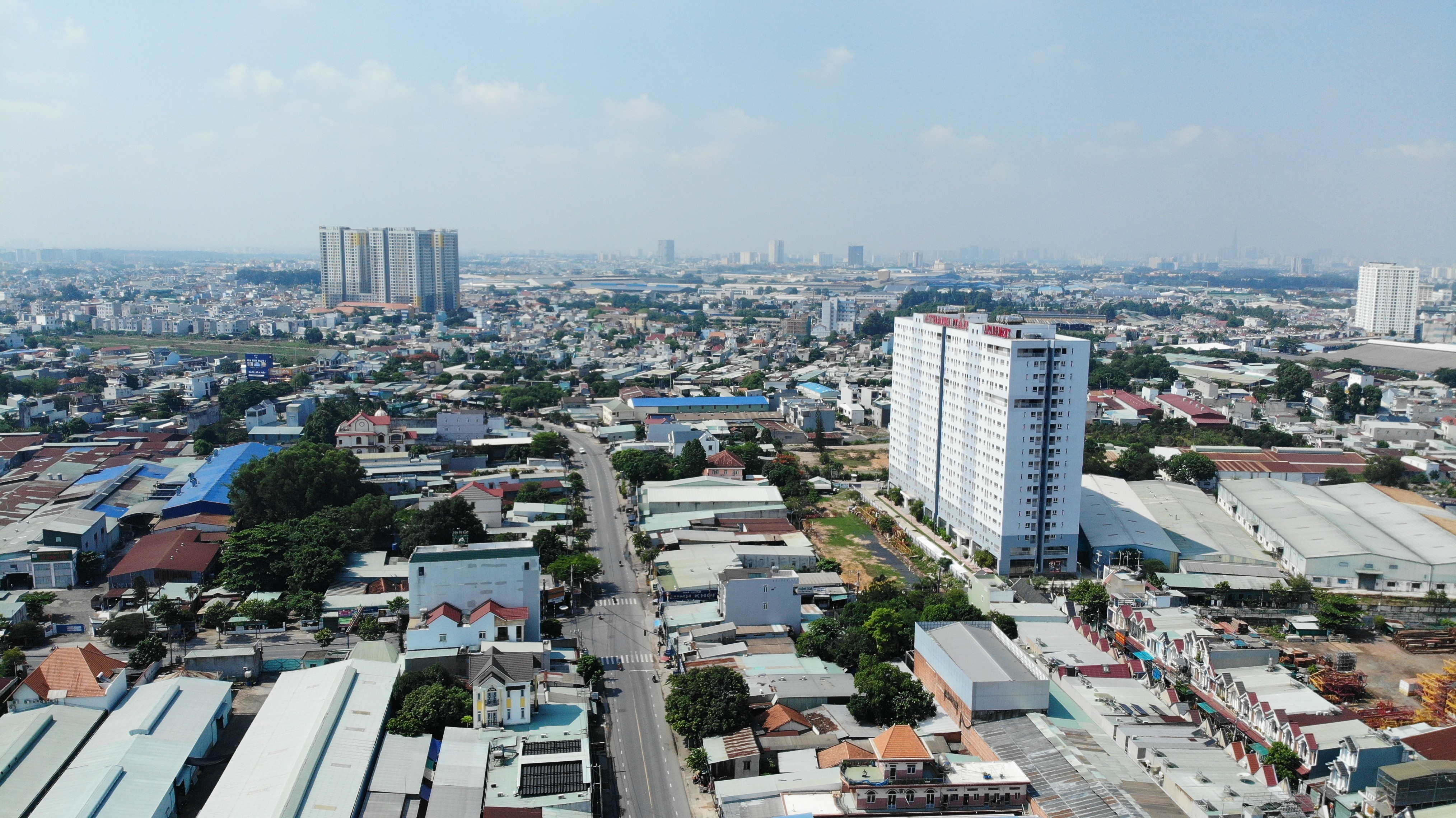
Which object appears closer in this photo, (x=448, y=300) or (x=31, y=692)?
(x=31, y=692)

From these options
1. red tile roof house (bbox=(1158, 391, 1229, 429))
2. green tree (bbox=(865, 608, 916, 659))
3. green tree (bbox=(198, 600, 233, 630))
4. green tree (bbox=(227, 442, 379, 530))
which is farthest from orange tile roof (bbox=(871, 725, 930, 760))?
red tile roof house (bbox=(1158, 391, 1229, 429))

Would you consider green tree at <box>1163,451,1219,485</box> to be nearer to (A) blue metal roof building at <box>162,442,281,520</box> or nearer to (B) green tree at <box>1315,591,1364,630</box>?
(B) green tree at <box>1315,591,1364,630</box>

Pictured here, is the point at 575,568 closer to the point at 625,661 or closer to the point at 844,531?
the point at 625,661

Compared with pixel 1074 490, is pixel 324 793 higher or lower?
lower

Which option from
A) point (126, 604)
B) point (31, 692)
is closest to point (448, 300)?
point (126, 604)

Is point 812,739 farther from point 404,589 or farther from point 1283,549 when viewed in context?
point 1283,549
